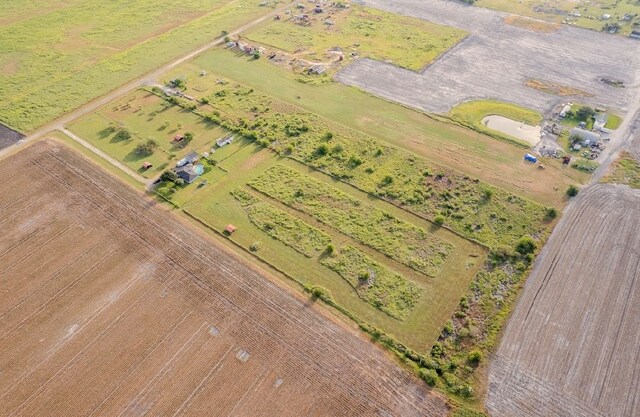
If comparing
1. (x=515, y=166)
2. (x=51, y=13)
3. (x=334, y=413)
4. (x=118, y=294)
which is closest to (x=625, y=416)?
(x=334, y=413)

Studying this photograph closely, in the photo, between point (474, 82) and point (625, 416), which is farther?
point (474, 82)

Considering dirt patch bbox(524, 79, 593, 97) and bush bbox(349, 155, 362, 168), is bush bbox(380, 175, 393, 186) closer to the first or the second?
bush bbox(349, 155, 362, 168)

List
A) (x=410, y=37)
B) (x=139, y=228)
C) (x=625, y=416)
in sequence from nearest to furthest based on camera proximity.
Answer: (x=625, y=416) → (x=139, y=228) → (x=410, y=37)

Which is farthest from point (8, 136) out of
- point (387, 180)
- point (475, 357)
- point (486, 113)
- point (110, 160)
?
point (486, 113)

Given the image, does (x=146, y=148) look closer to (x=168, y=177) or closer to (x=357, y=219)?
(x=168, y=177)

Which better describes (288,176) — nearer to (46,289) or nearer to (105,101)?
(46,289)
